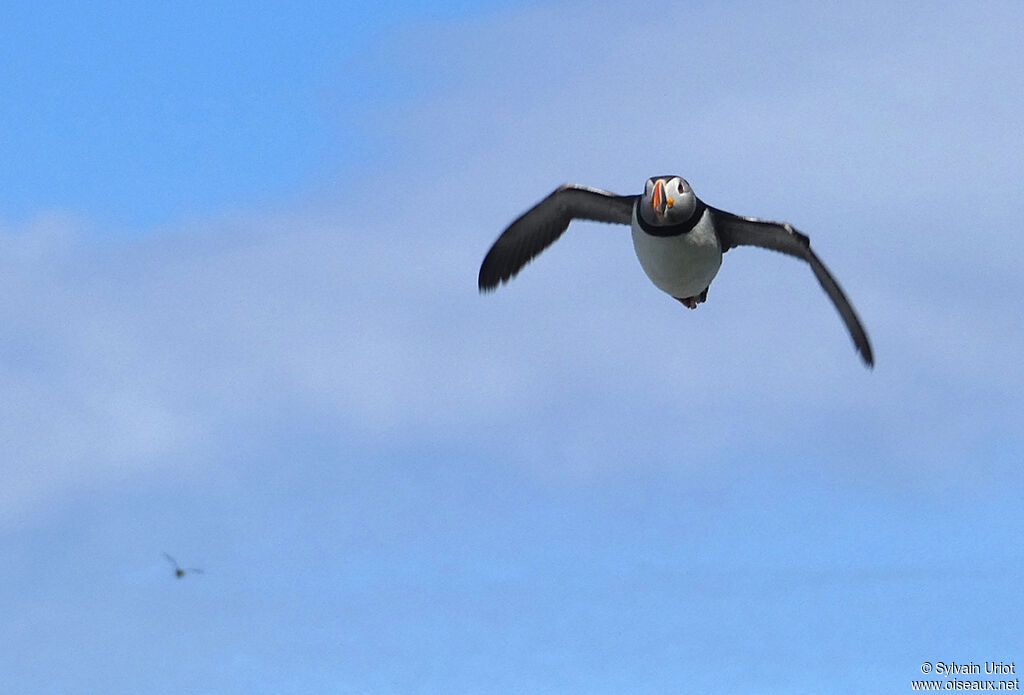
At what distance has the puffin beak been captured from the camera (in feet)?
125

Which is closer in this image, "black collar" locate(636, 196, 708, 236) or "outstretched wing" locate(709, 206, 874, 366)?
"black collar" locate(636, 196, 708, 236)

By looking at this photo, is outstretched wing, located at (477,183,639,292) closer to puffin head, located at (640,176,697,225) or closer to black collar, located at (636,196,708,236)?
black collar, located at (636,196,708,236)

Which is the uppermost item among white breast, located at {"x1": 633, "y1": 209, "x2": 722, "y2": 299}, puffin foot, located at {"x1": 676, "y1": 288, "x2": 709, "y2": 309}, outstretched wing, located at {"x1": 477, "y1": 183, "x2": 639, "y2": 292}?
outstretched wing, located at {"x1": 477, "y1": 183, "x2": 639, "y2": 292}

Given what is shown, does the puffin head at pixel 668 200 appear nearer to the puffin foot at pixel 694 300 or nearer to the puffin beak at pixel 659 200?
the puffin beak at pixel 659 200

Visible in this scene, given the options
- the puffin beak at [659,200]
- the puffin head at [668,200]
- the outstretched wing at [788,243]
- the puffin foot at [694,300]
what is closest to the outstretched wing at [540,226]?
the puffin foot at [694,300]

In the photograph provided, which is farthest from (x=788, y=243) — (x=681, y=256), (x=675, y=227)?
(x=675, y=227)

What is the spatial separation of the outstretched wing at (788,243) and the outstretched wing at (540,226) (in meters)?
2.89

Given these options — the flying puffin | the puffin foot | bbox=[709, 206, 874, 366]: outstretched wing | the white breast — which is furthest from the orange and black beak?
the puffin foot

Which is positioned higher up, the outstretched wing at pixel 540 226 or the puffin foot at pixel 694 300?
the outstretched wing at pixel 540 226

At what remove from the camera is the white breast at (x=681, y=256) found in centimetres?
3894

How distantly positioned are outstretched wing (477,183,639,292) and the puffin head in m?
3.75

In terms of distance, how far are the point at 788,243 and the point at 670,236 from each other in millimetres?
3536

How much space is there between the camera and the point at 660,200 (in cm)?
3816

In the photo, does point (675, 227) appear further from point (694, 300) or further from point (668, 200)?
point (694, 300)
